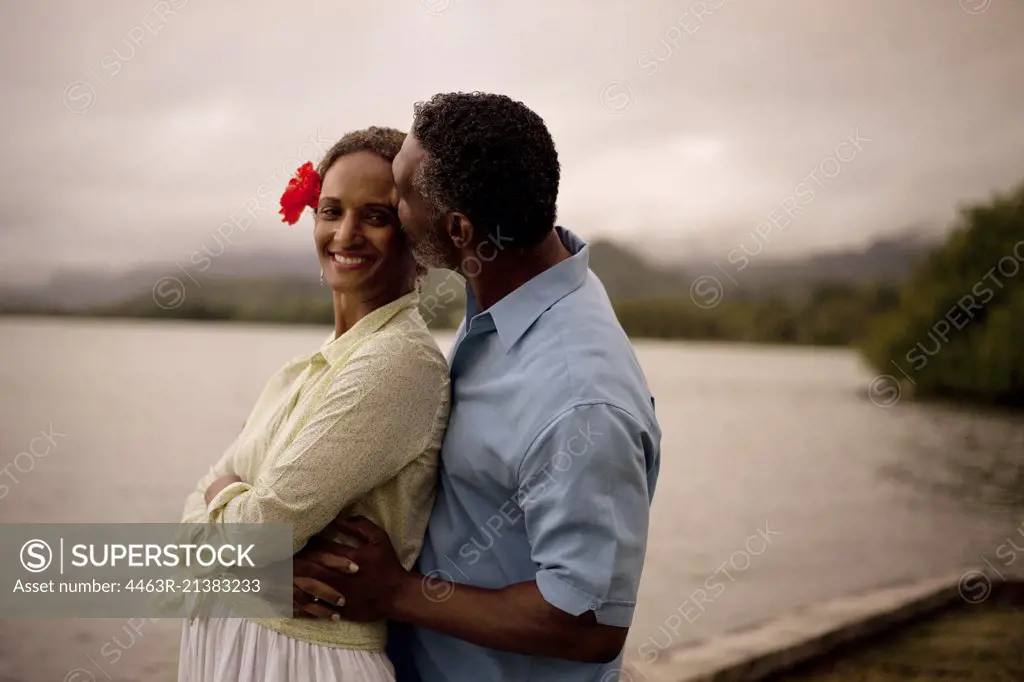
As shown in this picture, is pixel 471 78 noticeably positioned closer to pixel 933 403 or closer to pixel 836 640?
→ pixel 836 640

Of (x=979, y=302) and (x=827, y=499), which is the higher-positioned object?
(x=979, y=302)

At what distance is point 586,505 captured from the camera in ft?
3.74

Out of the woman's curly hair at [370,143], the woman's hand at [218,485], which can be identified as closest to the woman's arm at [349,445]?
the woman's hand at [218,485]

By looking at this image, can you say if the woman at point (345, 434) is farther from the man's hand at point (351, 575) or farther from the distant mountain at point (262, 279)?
the distant mountain at point (262, 279)

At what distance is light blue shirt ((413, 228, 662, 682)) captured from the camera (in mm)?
1149

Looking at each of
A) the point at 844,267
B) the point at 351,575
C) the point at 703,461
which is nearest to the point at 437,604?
the point at 351,575

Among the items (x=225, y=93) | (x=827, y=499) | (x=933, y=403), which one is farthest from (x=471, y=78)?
(x=933, y=403)

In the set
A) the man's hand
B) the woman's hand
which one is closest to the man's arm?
the man's hand

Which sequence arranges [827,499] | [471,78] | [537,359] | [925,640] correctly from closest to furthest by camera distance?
[537,359], [925,640], [471,78], [827,499]

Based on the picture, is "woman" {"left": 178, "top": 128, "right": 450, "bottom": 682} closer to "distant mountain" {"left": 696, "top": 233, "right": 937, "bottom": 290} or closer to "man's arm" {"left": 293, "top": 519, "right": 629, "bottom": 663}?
"man's arm" {"left": 293, "top": 519, "right": 629, "bottom": 663}

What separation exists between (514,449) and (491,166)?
39 centimetres

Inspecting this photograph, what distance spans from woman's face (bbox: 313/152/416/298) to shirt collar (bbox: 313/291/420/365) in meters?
0.04

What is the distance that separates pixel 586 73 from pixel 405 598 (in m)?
4.45

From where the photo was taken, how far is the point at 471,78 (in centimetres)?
509
